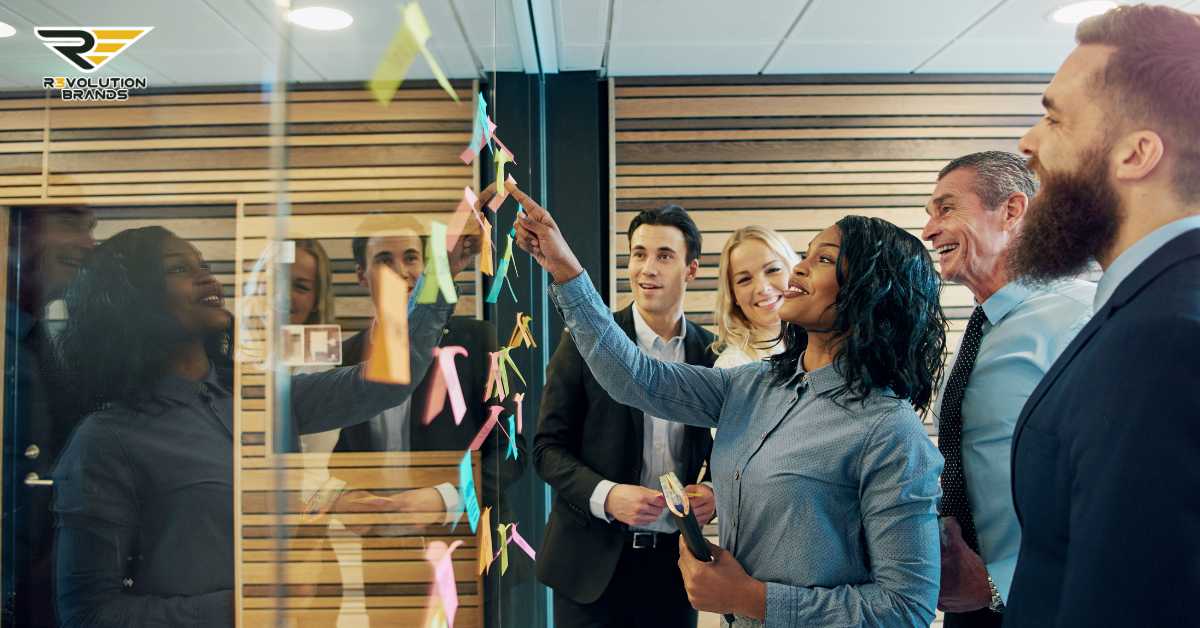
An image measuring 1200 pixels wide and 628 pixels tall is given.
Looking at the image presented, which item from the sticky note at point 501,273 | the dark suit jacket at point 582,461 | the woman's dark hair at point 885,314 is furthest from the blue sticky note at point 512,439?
the woman's dark hair at point 885,314

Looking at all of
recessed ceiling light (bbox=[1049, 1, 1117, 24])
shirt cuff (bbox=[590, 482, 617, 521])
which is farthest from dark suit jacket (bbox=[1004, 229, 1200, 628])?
recessed ceiling light (bbox=[1049, 1, 1117, 24])

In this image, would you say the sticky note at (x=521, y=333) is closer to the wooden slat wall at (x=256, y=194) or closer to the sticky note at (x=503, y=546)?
the sticky note at (x=503, y=546)

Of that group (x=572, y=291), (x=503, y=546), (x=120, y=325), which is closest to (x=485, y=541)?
(x=503, y=546)

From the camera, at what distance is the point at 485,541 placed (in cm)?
151

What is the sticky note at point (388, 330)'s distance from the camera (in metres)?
0.70

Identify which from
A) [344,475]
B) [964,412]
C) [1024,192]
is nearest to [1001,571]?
[964,412]

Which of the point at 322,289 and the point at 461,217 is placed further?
the point at 461,217

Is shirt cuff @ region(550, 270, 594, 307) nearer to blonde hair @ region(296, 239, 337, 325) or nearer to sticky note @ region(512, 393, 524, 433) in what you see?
sticky note @ region(512, 393, 524, 433)

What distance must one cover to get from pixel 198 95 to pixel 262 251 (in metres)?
0.10

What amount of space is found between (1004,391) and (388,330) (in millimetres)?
1477

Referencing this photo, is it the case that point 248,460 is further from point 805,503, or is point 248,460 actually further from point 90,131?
point 805,503

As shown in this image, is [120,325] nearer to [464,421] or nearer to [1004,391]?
[464,421]

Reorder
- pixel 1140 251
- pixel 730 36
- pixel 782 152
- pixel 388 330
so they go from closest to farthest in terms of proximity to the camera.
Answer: pixel 388 330
pixel 1140 251
pixel 730 36
pixel 782 152

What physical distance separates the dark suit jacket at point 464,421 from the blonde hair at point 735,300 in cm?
109
